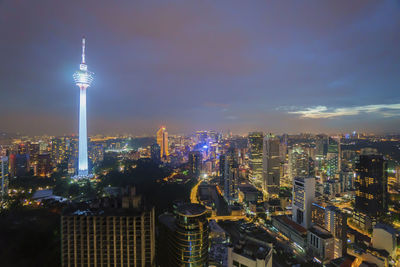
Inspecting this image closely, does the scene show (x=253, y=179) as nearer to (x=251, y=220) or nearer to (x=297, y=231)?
(x=251, y=220)

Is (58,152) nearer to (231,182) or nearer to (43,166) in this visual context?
(43,166)

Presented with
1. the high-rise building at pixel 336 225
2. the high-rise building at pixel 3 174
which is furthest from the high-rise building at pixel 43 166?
the high-rise building at pixel 336 225

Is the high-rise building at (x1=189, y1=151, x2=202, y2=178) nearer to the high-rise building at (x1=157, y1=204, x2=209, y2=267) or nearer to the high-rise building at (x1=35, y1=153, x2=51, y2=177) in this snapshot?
the high-rise building at (x1=35, y1=153, x2=51, y2=177)

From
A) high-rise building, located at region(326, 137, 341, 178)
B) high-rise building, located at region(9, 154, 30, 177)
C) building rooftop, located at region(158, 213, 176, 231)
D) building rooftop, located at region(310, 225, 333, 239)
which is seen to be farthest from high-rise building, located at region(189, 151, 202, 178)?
high-rise building, located at region(9, 154, 30, 177)

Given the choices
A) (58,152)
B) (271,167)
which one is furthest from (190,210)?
(58,152)

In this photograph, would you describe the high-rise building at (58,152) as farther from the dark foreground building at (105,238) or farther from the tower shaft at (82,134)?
the dark foreground building at (105,238)
